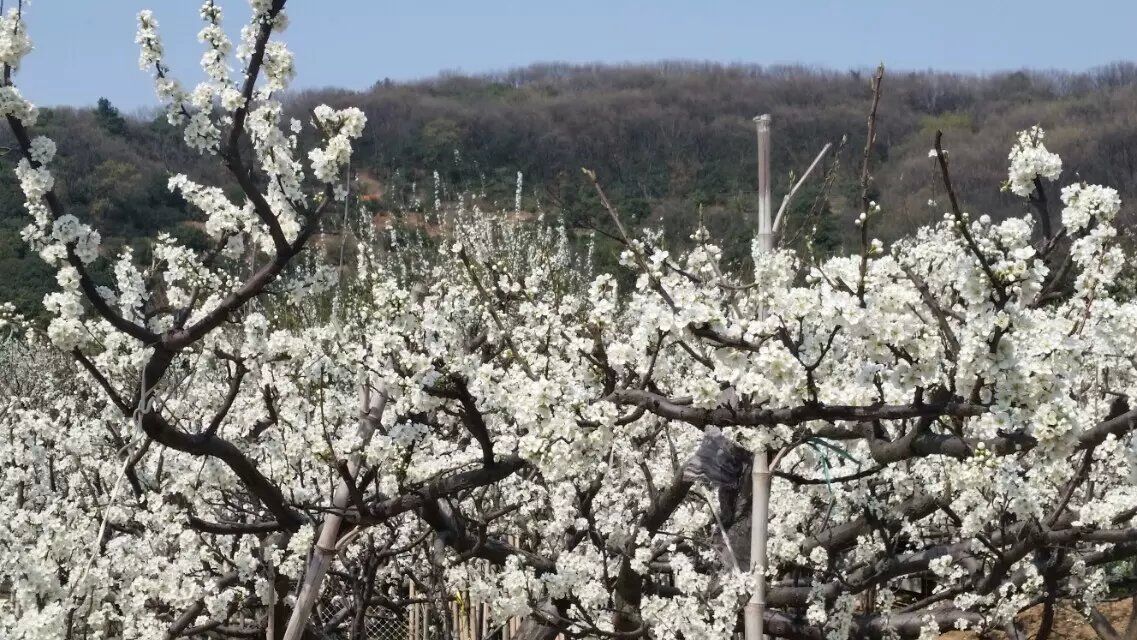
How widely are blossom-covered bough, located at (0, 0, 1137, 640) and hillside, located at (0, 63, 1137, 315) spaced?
11.8 metres

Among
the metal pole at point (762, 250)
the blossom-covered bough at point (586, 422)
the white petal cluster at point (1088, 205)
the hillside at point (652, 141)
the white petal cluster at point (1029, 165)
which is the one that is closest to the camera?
the blossom-covered bough at point (586, 422)

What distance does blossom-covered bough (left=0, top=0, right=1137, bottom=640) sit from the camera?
2.86 meters

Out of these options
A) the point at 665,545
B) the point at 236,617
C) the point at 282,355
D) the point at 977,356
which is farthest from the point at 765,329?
the point at 236,617

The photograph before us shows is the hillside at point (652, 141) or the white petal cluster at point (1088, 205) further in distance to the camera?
the hillside at point (652, 141)

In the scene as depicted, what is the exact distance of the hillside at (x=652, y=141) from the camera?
3197 cm

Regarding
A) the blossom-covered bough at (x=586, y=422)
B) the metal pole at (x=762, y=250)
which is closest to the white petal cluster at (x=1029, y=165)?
the blossom-covered bough at (x=586, y=422)

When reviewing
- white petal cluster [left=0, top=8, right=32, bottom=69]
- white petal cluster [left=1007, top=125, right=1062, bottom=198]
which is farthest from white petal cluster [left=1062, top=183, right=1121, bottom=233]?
white petal cluster [left=0, top=8, right=32, bottom=69]

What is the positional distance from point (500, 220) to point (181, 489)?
9.94m

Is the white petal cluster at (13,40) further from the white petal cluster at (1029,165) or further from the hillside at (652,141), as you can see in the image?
the hillside at (652,141)

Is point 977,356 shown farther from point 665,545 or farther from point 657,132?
point 657,132

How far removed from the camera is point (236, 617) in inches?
245

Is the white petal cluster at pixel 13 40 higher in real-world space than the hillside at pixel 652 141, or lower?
lower

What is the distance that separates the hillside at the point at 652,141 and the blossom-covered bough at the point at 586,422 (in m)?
11.8

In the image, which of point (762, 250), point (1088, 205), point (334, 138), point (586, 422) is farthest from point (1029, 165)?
point (334, 138)
